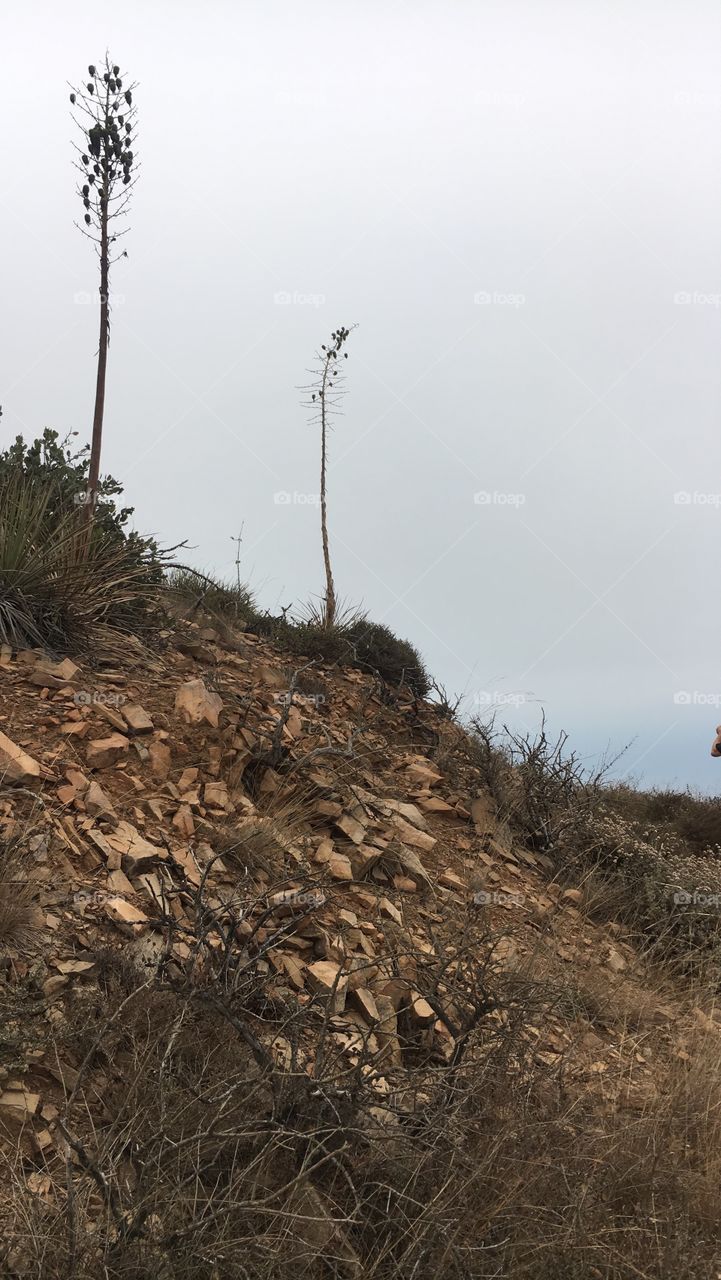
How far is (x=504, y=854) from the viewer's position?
7.45 m

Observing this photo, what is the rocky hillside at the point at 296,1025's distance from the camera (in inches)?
123

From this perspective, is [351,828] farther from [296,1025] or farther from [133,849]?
[296,1025]

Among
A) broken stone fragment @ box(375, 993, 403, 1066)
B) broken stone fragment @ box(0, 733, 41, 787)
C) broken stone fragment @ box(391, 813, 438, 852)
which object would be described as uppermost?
broken stone fragment @ box(391, 813, 438, 852)

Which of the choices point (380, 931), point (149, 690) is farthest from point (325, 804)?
point (149, 690)

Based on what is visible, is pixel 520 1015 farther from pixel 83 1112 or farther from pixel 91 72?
pixel 91 72

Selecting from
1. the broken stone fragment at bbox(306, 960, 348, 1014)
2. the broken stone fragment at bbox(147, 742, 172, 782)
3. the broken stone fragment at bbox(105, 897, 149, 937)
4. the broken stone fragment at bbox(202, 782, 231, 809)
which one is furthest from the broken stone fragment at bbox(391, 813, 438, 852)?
the broken stone fragment at bbox(105, 897, 149, 937)

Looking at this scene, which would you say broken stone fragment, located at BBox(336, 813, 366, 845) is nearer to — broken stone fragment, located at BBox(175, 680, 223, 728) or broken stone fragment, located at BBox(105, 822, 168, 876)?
broken stone fragment, located at BBox(175, 680, 223, 728)

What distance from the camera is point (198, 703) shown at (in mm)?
6660

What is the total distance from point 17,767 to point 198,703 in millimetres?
1527

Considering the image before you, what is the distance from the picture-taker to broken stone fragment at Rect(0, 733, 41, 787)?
5.36m

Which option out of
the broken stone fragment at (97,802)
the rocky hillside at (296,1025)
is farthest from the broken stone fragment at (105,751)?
the broken stone fragment at (97,802)

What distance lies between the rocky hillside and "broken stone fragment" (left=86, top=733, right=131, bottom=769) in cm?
2

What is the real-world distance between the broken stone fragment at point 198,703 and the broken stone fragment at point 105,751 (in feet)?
1.89

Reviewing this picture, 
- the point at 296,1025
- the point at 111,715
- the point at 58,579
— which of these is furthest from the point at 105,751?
the point at 296,1025
